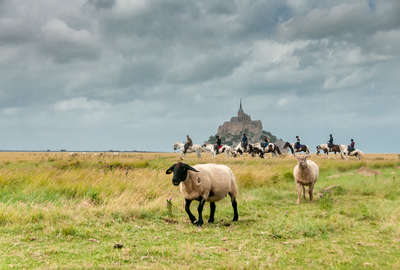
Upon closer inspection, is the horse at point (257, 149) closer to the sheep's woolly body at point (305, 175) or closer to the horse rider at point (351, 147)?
the horse rider at point (351, 147)

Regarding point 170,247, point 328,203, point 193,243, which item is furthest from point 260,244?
point 328,203

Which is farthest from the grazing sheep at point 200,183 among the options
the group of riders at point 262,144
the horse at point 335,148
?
the horse at point 335,148

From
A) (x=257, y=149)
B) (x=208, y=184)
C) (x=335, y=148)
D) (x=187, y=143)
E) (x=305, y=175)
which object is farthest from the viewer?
(x=335, y=148)

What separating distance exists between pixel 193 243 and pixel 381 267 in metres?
3.66

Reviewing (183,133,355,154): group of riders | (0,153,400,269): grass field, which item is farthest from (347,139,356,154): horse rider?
(0,153,400,269): grass field

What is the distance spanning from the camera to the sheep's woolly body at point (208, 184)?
32.7 feet

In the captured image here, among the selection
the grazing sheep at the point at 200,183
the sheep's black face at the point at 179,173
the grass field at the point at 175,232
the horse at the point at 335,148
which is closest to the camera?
the grass field at the point at 175,232

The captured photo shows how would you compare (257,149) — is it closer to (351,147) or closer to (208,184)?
(351,147)

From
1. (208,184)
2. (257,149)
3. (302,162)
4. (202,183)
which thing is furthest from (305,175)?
(257,149)

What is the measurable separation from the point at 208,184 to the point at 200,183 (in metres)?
→ 0.27

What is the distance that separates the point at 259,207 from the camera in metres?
13.3

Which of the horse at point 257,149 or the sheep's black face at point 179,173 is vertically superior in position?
the horse at point 257,149

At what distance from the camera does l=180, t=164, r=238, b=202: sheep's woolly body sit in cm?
996

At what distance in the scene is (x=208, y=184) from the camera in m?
10.1
